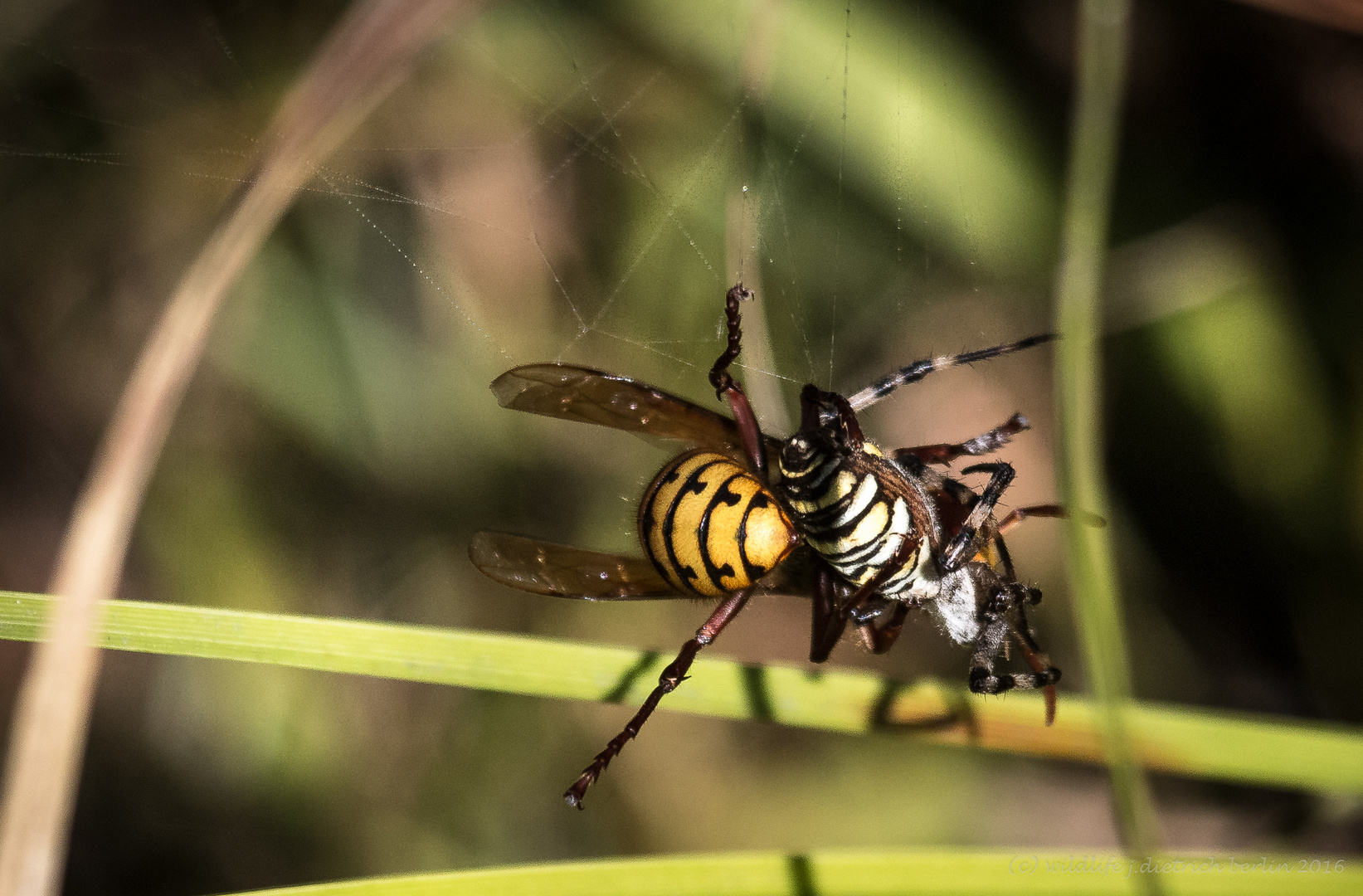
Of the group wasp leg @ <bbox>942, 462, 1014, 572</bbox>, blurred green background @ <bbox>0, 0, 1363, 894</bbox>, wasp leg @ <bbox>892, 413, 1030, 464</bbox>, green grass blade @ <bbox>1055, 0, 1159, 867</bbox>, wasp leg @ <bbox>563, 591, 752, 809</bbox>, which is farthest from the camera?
blurred green background @ <bbox>0, 0, 1363, 894</bbox>

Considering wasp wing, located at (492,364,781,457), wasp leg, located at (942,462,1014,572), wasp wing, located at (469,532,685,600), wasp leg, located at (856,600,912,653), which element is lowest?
wasp leg, located at (856,600,912,653)

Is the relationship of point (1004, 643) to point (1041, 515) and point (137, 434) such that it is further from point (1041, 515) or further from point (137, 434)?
point (137, 434)

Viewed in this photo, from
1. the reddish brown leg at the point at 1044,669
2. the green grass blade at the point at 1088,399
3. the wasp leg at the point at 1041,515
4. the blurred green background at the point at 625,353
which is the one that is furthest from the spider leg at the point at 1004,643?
the blurred green background at the point at 625,353

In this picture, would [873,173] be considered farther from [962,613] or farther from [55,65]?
[55,65]

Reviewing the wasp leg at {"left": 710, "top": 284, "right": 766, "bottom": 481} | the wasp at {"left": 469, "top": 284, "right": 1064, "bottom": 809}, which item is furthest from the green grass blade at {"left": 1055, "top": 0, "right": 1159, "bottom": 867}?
the wasp leg at {"left": 710, "top": 284, "right": 766, "bottom": 481}

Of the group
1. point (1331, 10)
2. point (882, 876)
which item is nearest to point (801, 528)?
point (882, 876)

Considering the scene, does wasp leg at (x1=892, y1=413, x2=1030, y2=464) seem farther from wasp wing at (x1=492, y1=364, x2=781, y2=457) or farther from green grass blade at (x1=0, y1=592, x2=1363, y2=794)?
green grass blade at (x1=0, y1=592, x2=1363, y2=794)

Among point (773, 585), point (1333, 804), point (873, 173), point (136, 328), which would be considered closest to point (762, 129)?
point (873, 173)
